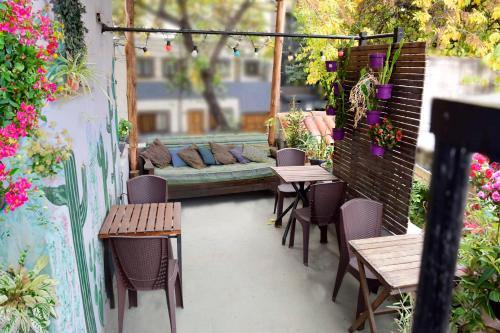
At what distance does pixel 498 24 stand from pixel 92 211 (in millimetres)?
8515

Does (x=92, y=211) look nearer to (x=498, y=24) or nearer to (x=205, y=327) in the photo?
(x=205, y=327)

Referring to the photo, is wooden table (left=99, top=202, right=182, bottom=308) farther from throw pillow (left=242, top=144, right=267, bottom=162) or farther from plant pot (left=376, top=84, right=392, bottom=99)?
throw pillow (left=242, top=144, right=267, bottom=162)

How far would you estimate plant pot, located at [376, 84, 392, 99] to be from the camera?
3814 mm

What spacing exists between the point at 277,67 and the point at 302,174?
2659 millimetres

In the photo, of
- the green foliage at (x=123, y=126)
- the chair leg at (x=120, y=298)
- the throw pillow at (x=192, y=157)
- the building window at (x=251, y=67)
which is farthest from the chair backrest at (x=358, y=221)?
the building window at (x=251, y=67)

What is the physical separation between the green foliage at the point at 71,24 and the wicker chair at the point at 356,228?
2.37 m

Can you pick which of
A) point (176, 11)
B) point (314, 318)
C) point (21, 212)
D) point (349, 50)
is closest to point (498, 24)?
point (349, 50)

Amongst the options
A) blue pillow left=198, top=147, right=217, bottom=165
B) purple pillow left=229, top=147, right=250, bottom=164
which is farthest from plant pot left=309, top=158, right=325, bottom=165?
blue pillow left=198, top=147, right=217, bottom=165

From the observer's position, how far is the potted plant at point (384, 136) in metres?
3.87

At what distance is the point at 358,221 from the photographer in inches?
140

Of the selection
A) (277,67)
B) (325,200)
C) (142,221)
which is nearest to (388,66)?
(325,200)

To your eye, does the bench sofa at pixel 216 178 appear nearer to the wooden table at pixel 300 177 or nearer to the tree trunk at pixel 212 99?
the wooden table at pixel 300 177

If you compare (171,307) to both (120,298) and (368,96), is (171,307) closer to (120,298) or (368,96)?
(120,298)

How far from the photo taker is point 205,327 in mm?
3350
